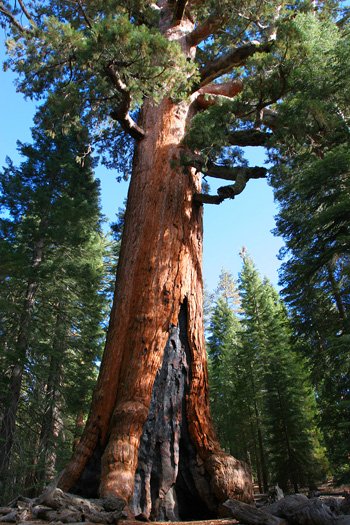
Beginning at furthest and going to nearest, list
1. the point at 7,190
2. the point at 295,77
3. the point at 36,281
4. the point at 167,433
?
1. the point at 7,190
2. the point at 36,281
3. the point at 295,77
4. the point at 167,433

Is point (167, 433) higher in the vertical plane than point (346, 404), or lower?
lower

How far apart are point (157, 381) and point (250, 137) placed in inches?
164

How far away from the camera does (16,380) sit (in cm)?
959

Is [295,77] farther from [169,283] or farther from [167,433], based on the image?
[167,433]

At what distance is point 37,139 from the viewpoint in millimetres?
13133

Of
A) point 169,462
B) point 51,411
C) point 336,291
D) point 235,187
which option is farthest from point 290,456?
point 235,187

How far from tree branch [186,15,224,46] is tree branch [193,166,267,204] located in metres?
3.26

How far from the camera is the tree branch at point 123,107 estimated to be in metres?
4.73

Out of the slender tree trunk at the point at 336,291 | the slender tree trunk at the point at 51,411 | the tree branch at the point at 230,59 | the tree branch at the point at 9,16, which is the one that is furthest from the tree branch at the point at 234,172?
the slender tree trunk at the point at 51,411

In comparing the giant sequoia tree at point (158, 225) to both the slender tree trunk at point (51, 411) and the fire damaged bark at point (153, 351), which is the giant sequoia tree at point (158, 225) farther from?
the slender tree trunk at point (51, 411)

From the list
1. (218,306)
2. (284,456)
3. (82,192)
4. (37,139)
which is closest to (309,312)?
(284,456)

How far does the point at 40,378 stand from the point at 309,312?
28.0ft

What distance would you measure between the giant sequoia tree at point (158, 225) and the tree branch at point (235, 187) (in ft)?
0.05

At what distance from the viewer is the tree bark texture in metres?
3.70
